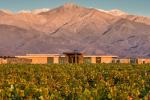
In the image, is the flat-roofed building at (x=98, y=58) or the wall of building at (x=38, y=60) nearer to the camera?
the wall of building at (x=38, y=60)

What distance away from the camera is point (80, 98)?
12172 mm

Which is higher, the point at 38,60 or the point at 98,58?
the point at 98,58

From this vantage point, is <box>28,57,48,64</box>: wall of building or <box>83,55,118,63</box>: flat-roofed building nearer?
<box>28,57,48,64</box>: wall of building

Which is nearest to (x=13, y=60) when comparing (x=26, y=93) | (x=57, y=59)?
(x=57, y=59)

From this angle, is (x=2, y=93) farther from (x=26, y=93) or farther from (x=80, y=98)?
(x=80, y=98)

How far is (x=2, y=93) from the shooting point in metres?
13.7

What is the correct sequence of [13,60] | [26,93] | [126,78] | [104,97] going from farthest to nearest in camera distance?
[13,60] < [126,78] < [26,93] < [104,97]

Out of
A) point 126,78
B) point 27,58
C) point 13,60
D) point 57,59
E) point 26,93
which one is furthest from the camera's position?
point 57,59

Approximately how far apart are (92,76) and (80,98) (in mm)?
16988

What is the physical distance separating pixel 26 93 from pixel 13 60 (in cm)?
7827

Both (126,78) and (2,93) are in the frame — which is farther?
(126,78)

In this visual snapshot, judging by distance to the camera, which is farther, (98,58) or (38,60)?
(98,58)

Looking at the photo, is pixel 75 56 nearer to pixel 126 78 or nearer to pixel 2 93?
pixel 126 78

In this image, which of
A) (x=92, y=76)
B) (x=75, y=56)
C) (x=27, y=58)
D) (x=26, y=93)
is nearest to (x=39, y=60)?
(x=27, y=58)
